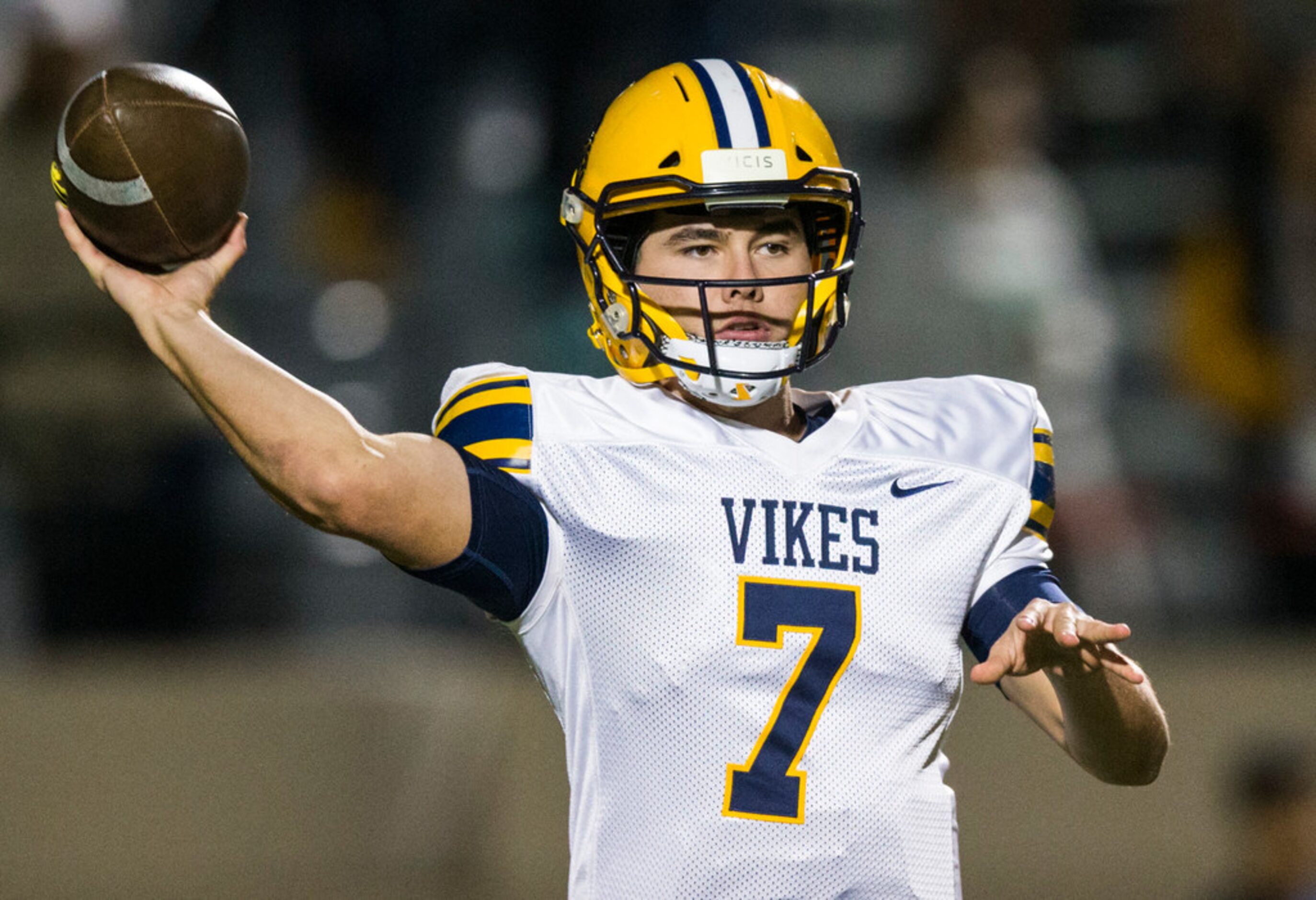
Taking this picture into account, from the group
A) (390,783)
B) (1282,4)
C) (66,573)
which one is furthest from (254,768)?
(1282,4)

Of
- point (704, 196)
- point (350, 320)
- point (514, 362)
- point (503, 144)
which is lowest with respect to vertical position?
point (514, 362)

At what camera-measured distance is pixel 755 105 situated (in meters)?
2.58

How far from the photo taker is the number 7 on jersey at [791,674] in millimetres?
2246

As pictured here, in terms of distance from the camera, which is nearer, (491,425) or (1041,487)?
(491,425)

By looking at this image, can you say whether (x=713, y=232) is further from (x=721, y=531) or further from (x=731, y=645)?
(x=731, y=645)

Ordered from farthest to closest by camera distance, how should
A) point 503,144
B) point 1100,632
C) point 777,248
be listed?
point 503,144 → point 777,248 → point 1100,632

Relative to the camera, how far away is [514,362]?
5.04 metres

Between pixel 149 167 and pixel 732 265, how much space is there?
0.86 meters

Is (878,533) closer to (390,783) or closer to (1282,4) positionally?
(390,783)

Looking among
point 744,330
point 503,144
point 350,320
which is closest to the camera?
point 744,330

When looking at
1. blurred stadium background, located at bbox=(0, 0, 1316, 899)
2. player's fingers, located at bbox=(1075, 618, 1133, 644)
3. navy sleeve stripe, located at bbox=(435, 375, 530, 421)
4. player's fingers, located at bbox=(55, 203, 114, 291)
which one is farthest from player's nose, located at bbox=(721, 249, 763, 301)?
blurred stadium background, located at bbox=(0, 0, 1316, 899)

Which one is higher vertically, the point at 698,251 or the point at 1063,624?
the point at 698,251

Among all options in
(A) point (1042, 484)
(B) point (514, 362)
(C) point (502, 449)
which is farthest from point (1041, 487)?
(B) point (514, 362)

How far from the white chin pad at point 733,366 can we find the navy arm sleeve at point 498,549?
0.31 metres
